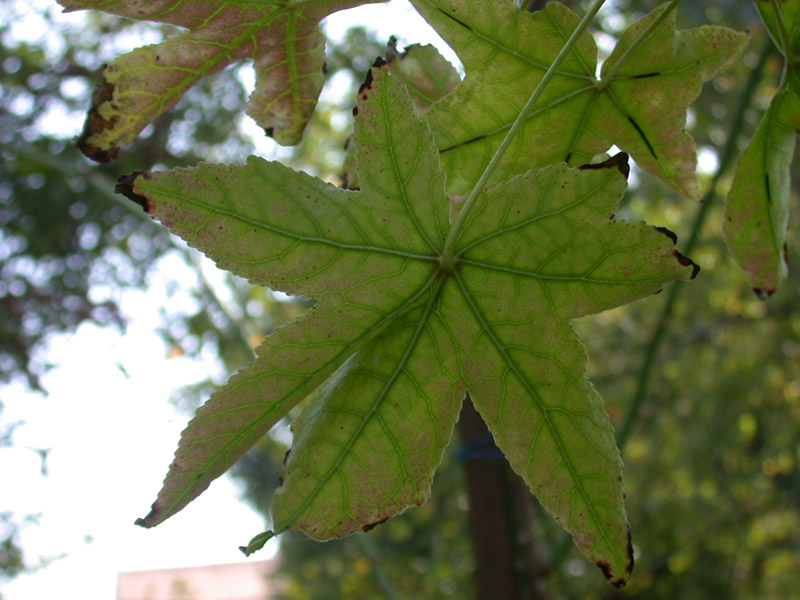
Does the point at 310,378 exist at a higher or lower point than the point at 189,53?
lower

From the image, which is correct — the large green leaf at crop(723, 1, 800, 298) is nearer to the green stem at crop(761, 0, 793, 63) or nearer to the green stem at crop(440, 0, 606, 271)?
the green stem at crop(761, 0, 793, 63)

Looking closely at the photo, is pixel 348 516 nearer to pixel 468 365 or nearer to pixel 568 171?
pixel 468 365

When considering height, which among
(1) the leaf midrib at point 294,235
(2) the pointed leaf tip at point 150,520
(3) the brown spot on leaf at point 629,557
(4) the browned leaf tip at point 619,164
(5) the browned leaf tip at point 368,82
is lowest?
(3) the brown spot on leaf at point 629,557

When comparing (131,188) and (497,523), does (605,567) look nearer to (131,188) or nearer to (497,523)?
(131,188)

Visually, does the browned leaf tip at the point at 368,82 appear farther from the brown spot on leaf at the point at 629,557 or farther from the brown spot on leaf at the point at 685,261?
the brown spot on leaf at the point at 629,557

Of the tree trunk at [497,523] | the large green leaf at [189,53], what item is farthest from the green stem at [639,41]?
the tree trunk at [497,523]

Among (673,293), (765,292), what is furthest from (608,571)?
(673,293)
